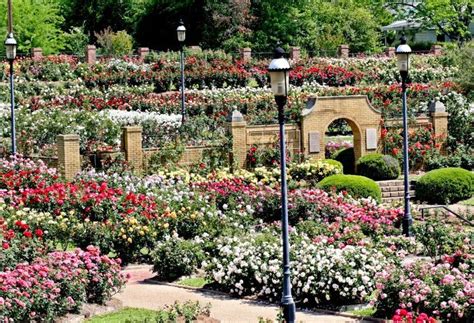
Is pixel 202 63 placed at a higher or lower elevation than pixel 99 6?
lower

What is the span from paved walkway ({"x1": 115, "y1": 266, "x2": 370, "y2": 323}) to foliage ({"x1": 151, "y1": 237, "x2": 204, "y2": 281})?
0.33 m

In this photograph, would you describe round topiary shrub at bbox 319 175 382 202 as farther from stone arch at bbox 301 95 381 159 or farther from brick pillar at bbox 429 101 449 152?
brick pillar at bbox 429 101 449 152

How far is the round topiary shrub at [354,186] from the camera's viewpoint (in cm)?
2773

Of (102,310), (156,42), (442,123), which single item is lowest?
(102,310)

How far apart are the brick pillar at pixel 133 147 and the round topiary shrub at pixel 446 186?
25.5ft

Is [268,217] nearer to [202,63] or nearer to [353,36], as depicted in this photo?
[202,63]

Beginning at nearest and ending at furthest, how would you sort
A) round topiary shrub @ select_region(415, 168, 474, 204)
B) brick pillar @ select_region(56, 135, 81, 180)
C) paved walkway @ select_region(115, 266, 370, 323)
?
1. paved walkway @ select_region(115, 266, 370, 323)
2. brick pillar @ select_region(56, 135, 81, 180)
3. round topiary shrub @ select_region(415, 168, 474, 204)

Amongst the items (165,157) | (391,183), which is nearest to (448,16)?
(391,183)

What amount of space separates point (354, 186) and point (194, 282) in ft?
31.5

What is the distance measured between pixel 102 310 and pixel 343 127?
24.2m

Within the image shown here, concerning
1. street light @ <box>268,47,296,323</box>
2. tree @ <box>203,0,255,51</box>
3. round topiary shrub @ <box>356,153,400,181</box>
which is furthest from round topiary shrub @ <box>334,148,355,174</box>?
tree @ <box>203,0,255,51</box>

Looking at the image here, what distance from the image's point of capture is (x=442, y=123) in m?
35.0

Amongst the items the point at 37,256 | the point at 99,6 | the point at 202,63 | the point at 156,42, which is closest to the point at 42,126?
the point at 37,256

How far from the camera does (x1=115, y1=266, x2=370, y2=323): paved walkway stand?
1636 centimetres
